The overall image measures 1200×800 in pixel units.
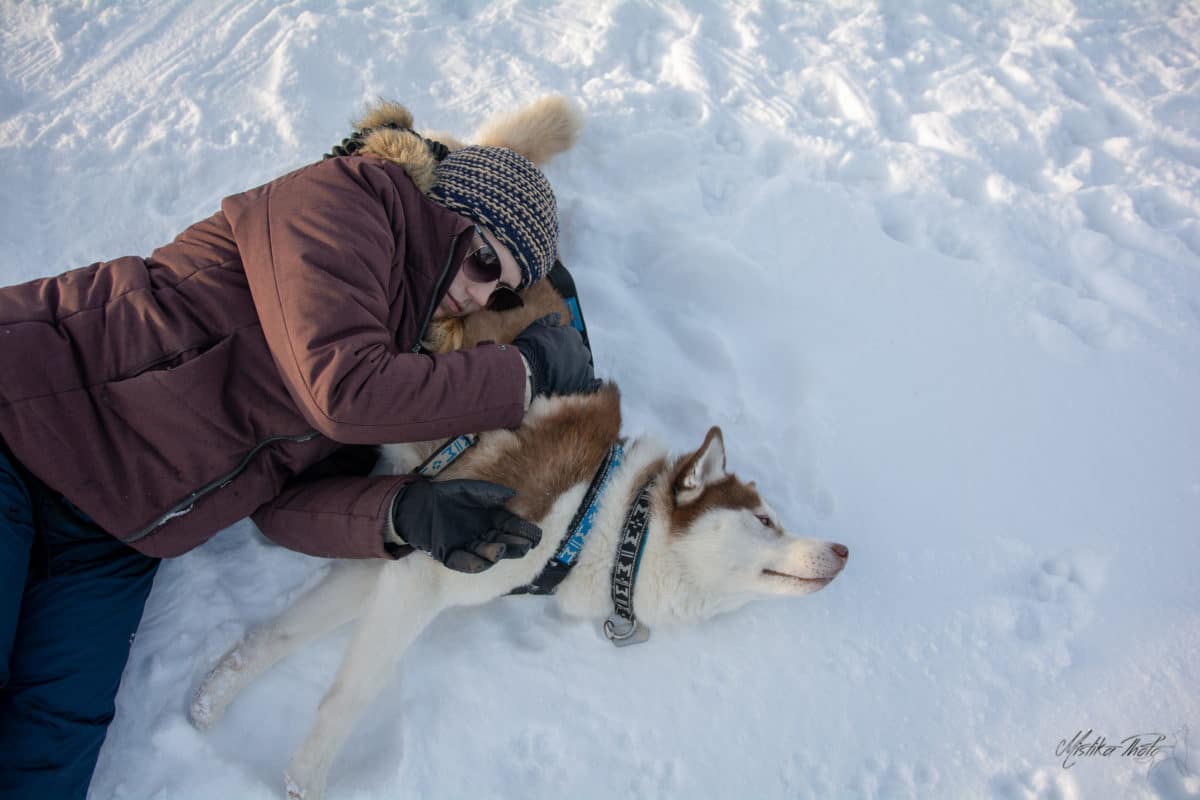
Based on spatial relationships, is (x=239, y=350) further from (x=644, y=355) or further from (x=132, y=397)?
(x=644, y=355)

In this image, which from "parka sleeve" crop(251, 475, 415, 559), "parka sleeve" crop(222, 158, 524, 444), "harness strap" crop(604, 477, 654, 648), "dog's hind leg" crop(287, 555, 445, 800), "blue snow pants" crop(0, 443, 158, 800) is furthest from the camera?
"harness strap" crop(604, 477, 654, 648)

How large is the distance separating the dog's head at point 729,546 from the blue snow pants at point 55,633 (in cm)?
170

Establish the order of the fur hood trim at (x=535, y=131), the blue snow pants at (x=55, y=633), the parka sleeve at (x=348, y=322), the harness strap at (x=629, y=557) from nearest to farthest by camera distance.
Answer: the blue snow pants at (x=55, y=633)
the parka sleeve at (x=348, y=322)
the harness strap at (x=629, y=557)
the fur hood trim at (x=535, y=131)

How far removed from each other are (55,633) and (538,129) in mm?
2500

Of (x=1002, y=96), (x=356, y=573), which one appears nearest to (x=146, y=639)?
(x=356, y=573)

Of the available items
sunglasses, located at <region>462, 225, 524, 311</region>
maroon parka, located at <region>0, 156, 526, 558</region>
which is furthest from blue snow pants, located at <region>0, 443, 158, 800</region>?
sunglasses, located at <region>462, 225, 524, 311</region>

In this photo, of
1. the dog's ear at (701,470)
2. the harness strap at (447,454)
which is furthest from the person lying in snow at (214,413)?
the dog's ear at (701,470)

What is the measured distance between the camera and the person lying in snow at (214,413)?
5.96 ft

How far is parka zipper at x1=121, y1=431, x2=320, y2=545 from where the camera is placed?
6.30 feet

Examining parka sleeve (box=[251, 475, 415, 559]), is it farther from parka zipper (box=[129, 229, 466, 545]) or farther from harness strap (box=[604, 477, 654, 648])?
harness strap (box=[604, 477, 654, 648])

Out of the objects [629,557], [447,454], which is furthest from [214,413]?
[629,557]

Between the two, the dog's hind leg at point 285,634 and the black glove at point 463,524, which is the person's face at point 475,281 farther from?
the dog's hind leg at point 285,634

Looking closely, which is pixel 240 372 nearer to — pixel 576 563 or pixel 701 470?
pixel 576 563

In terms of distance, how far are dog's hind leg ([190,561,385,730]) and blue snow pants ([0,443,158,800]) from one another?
254 mm
